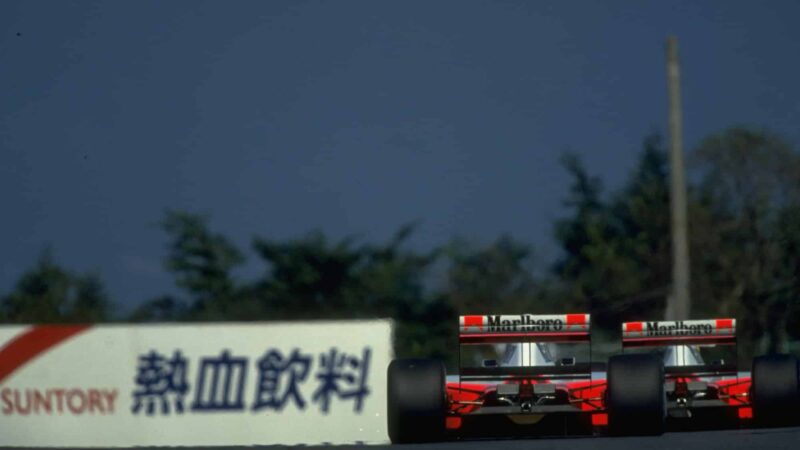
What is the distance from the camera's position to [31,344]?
55.5 feet

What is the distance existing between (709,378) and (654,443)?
12.9 ft

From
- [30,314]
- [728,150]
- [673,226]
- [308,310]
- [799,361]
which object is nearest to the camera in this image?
[799,361]

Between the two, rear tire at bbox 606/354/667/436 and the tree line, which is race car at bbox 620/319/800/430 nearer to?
rear tire at bbox 606/354/667/436

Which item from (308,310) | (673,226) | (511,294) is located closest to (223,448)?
(673,226)

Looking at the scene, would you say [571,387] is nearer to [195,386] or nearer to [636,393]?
[636,393]

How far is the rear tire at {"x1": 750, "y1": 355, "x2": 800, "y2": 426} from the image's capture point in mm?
17516

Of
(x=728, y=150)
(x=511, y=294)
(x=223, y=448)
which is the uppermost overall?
(x=728, y=150)

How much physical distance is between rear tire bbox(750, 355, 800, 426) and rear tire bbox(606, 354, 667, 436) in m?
1.91

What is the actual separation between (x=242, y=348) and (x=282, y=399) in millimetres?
659

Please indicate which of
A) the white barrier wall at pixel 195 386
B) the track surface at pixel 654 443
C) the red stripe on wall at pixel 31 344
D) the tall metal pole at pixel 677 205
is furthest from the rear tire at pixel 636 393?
the tall metal pole at pixel 677 205

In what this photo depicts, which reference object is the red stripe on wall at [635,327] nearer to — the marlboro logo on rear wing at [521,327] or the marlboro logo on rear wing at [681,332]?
the marlboro logo on rear wing at [681,332]

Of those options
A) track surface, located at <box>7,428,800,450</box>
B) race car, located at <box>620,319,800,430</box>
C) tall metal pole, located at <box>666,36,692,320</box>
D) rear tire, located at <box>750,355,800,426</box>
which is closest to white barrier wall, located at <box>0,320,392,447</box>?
track surface, located at <box>7,428,800,450</box>

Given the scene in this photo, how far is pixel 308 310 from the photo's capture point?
36.6 m

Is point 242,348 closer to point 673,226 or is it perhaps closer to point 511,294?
point 673,226
